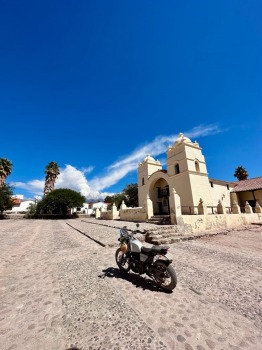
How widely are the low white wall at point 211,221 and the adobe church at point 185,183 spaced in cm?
401

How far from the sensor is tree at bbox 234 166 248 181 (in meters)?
38.4

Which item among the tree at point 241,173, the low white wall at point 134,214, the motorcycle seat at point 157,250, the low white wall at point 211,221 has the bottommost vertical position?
the motorcycle seat at point 157,250

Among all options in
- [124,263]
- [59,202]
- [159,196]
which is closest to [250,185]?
[159,196]

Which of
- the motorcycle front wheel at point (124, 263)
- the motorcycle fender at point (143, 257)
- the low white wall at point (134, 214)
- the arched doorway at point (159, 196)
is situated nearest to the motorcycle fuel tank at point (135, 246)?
the motorcycle fender at point (143, 257)

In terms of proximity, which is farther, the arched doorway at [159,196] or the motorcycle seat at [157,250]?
the arched doorway at [159,196]

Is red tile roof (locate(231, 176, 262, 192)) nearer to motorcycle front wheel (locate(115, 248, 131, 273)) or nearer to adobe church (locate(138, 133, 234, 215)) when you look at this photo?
adobe church (locate(138, 133, 234, 215))

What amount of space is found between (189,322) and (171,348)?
63 centimetres

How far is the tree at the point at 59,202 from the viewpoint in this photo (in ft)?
117

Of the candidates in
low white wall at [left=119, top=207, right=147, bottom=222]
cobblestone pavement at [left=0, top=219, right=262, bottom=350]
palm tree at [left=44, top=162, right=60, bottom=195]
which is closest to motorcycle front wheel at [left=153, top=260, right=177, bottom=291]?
cobblestone pavement at [left=0, top=219, right=262, bottom=350]

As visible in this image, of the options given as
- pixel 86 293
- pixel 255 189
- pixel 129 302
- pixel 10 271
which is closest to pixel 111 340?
pixel 129 302

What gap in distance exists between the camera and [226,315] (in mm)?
2721

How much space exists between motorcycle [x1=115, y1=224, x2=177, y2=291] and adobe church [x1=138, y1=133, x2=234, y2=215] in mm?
13342

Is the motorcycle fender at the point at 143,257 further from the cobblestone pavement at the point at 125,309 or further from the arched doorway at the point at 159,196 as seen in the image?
the arched doorway at the point at 159,196

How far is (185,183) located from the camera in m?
20.8
